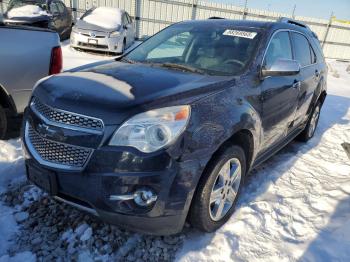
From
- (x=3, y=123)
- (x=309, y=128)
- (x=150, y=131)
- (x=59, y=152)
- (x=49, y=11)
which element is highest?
(x=150, y=131)

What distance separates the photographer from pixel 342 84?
11.9 m

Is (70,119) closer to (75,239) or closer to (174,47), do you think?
(75,239)

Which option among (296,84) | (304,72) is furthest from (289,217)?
(304,72)

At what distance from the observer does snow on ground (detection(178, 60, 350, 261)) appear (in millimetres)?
2580

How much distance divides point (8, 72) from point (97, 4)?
543 inches

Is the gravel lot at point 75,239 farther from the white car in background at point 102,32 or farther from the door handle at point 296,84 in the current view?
the white car in background at point 102,32

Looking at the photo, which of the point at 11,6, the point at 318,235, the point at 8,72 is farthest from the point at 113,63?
the point at 11,6

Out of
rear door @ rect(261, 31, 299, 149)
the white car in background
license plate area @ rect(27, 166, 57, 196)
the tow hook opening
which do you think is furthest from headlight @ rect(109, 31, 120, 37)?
the tow hook opening

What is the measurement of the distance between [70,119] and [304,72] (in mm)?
3086

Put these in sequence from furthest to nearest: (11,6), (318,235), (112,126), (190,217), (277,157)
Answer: (11,6) → (277,157) → (318,235) → (190,217) → (112,126)

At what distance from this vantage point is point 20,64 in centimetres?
369

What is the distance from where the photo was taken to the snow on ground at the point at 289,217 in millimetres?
2580

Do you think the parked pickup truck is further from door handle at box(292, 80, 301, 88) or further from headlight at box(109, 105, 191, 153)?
door handle at box(292, 80, 301, 88)

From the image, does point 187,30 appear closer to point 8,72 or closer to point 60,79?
point 60,79
